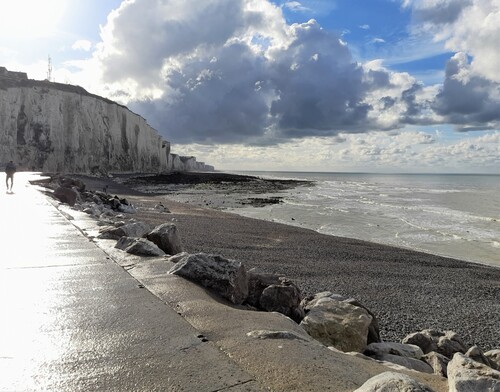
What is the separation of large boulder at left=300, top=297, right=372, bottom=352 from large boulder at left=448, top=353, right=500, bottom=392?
56.2 inches

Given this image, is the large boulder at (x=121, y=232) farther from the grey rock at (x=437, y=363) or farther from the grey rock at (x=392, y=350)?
the grey rock at (x=437, y=363)

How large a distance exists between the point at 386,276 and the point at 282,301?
5308mm

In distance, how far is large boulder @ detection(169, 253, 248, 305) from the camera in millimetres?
3893

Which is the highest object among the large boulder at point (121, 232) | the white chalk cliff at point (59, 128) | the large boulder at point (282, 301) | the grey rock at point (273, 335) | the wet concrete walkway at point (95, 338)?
the white chalk cliff at point (59, 128)

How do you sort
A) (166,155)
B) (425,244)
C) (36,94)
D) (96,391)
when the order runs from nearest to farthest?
1. (96,391)
2. (425,244)
3. (36,94)
4. (166,155)

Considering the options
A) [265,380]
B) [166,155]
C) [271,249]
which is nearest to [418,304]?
[271,249]

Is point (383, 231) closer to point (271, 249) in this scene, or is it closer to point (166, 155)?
point (271, 249)

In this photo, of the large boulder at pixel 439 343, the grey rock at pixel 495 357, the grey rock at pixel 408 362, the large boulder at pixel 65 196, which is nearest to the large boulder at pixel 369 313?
the large boulder at pixel 439 343

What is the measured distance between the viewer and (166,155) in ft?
316

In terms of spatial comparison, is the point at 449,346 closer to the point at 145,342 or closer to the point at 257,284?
the point at 257,284

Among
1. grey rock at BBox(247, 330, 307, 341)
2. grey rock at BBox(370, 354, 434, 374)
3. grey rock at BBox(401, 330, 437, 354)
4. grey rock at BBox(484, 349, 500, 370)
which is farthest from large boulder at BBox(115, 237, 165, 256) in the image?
grey rock at BBox(484, 349, 500, 370)

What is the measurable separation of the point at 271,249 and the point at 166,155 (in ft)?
291

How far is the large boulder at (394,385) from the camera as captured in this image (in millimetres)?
1827

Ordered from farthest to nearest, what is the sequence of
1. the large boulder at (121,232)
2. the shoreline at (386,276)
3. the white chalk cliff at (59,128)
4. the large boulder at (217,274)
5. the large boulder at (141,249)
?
the white chalk cliff at (59,128)
the large boulder at (121,232)
the shoreline at (386,276)
the large boulder at (141,249)
the large boulder at (217,274)
